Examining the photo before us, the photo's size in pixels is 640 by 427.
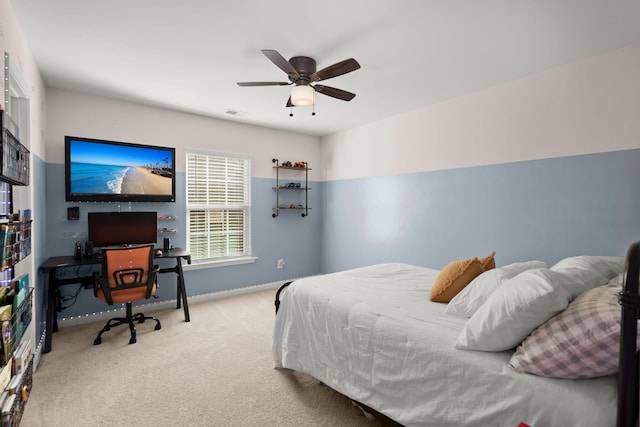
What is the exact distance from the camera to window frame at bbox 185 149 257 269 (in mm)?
4242

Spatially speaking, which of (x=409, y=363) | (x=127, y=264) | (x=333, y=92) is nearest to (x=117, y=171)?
(x=127, y=264)

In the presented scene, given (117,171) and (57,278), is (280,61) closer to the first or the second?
(117,171)

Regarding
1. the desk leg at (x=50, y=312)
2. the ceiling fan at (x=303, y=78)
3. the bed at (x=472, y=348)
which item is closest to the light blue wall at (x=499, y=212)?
the bed at (x=472, y=348)

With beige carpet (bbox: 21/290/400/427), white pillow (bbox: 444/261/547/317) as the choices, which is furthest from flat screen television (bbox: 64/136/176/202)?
white pillow (bbox: 444/261/547/317)

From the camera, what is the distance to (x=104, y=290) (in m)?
2.95

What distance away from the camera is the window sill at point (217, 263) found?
419 cm

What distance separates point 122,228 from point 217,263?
128 centimetres

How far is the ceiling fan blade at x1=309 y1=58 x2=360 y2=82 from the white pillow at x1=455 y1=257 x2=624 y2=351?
68.6 inches

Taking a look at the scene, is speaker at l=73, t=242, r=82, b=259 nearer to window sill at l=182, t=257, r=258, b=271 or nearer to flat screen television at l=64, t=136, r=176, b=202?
flat screen television at l=64, t=136, r=176, b=202

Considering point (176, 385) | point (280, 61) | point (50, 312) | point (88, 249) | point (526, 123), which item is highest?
point (280, 61)

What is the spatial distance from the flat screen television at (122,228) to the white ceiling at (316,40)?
1.37 meters

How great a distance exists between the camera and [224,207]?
15.0 ft

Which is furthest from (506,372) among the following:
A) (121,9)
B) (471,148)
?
(121,9)

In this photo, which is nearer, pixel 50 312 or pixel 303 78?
pixel 303 78
